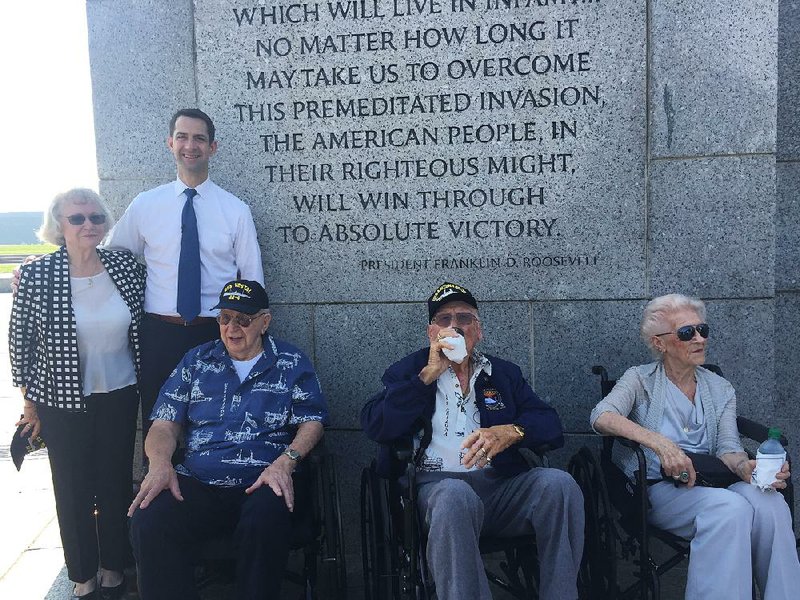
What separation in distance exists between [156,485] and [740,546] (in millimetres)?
2218

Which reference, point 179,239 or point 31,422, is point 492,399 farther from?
point 31,422

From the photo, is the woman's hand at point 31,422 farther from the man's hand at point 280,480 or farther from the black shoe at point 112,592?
the man's hand at point 280,480

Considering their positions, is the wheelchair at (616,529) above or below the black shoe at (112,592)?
above

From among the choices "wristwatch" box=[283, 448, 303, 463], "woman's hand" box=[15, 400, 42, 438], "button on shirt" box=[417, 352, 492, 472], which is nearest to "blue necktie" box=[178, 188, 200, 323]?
"woman's hand" box=[15, 400, 42, 438]

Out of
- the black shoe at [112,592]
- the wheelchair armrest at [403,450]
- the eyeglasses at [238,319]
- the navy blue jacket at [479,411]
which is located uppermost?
the eyeglasses at [238,319]

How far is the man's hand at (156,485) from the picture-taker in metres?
2.93

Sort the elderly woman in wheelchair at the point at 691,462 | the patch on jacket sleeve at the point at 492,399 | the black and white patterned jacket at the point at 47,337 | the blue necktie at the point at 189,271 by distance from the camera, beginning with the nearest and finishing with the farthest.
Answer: the elderly woman in wheelchair at the point at 691,462
the patch on jacket sleeve at the point at 492,399
the black and white patterned jacket at the point at 47,337
the blue necktie at the point at 189,271

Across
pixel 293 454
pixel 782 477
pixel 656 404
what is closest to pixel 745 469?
pixel 782 477

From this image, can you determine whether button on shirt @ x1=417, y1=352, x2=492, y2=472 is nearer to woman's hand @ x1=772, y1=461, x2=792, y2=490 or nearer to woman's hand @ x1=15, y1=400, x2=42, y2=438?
woman's hand @ x1=772, y1=461, x2=792, y2=490

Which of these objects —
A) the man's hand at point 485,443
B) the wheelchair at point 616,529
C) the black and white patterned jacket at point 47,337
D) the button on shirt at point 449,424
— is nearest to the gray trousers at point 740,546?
the wheelchair at point 616,529

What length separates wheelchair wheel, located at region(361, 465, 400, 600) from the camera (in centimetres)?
302

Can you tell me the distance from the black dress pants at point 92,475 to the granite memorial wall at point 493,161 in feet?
3.30

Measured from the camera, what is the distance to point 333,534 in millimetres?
2977

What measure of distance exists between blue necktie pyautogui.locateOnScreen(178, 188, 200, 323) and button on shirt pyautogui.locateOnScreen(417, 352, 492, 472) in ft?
4.16
